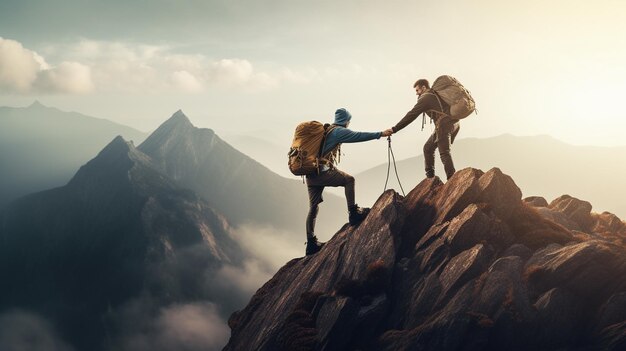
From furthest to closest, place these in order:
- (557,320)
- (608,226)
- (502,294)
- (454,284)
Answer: (608,226) → (454,284) → (502,294) → (557,320)

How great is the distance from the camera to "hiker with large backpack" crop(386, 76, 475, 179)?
18.1m

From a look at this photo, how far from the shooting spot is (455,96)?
1817 cm

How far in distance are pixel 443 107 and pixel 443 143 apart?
5.33 feet

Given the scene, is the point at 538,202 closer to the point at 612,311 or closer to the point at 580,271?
the point at 580,271

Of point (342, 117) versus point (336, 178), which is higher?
point (342, 117)

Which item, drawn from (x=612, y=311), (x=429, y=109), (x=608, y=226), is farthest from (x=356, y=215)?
(x=608, y=226)

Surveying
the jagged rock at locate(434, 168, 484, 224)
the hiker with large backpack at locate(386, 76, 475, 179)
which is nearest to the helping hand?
the hiker with large backpack at locate(386, 76, 475, 179)

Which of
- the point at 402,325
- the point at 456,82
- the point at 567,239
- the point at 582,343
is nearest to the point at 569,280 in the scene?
the point at 582,343

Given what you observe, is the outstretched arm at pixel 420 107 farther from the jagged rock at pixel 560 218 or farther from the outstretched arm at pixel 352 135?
the jagged rock at pixel 560 218

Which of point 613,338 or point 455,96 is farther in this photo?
point 455,96

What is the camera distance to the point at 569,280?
14.1 metres

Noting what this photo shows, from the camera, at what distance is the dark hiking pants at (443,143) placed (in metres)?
18.7

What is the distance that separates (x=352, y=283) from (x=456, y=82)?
9967 millimetres

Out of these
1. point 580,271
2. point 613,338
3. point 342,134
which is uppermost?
point 342,134
